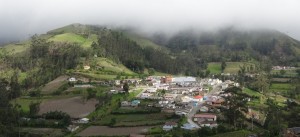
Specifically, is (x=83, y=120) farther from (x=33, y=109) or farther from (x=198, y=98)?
(x=198, y=98)

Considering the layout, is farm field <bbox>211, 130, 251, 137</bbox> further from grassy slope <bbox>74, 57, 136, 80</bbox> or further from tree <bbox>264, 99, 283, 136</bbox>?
grassy slope <bbox>74, 57, 136, 80</bbox>

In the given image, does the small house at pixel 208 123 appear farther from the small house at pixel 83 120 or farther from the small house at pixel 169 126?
the small house at pixel 83 120

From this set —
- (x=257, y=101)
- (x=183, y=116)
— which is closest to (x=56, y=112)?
(x=183, y=116)

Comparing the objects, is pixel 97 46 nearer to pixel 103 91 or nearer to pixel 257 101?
pixel 103 91

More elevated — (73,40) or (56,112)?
(73,40)

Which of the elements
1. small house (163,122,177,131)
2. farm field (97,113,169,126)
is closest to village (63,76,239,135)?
small house (163,122,177,131)

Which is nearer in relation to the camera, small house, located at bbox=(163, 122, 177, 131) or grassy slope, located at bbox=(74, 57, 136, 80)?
small house, located at bbox=(163, 122, 177, 131)
